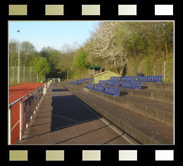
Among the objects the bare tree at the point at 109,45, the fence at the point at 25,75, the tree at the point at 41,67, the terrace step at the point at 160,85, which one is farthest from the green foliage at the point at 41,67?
the terrace step at the point at 160,85

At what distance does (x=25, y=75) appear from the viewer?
6462cm

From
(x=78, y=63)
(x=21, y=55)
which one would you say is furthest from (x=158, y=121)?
(x=21, y=55)

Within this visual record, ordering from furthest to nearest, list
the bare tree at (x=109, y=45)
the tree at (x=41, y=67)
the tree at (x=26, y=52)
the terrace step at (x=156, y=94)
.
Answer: the tree at (x=26, y=52)
the tree at (x=41, y=67)
the bare tree at (x=109, y=45)
the terrace step at (x=156, y=94)

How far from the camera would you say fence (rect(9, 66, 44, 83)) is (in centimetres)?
6087

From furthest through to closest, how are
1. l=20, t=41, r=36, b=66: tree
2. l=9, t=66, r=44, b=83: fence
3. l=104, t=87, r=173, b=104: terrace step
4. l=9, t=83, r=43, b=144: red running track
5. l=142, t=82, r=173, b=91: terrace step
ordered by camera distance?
l=20, t=41, r=36, b=66: tree < l=9, t=66, r=44, b=83: fence < l=142, t=82, r=173, b=91: terrace step < l=104, t=87, r=173, b=104: terrace step < l=9, t=83, r=43, b=144: red running track

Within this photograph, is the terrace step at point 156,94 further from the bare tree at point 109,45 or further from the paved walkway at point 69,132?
the bare tree at point 109,45

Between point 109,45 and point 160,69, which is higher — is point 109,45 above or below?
above

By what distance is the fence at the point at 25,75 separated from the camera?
60866 mm

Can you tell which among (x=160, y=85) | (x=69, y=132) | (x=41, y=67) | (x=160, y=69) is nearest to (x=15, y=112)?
(x=69, y=132)

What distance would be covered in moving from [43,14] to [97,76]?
2954 cm

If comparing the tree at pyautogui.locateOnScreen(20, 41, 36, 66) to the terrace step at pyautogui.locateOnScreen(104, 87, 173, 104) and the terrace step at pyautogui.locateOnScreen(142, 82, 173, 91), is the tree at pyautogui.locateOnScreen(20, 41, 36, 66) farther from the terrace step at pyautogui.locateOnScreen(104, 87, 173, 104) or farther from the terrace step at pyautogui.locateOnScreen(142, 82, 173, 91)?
the terrace step at pyautogui.locateOnScreen(104, 87, 173, 104)

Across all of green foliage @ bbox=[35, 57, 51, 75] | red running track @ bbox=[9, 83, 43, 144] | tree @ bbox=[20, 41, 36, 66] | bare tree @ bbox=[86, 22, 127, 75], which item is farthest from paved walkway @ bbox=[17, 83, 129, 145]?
tree @ bbox=[20, 41, 36, 66]

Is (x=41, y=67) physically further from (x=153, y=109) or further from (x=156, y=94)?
(x=153, y=109)
